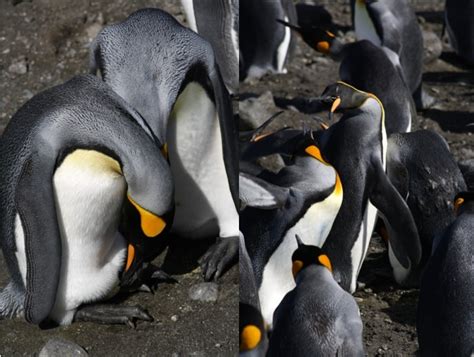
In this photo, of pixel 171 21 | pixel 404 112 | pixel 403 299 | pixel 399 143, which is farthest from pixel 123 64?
pixel 404 112

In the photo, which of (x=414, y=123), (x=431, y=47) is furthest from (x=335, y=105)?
(x=431, y=47)

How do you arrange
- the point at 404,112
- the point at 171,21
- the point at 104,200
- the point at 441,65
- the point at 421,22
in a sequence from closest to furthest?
1. the point at 104,200
2. the point at 171,21
3. the point at 404,112
4. the point at 441,65
5. the point at 421,22

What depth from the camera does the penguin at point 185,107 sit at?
1729mm

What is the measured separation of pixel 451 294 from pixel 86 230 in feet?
2.23

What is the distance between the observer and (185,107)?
1.86 metres

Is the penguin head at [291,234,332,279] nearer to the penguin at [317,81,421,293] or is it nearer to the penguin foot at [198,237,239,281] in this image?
the penguin at [317,81,421,293]

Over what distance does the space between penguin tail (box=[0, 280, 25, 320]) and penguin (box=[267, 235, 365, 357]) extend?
70 centimetres

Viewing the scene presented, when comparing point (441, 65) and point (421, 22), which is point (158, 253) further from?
point (421, 22)

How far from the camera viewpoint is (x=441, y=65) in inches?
133

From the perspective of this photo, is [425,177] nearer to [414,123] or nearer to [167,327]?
[167,327]

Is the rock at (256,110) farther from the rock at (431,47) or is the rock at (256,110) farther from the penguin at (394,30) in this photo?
the rock at (431,47)

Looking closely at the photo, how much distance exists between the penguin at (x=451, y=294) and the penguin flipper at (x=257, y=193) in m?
0.23

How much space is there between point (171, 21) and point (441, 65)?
5.67 feet

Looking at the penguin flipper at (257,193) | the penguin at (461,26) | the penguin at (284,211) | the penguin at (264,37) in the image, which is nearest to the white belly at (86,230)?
the penguin at (284,211)
